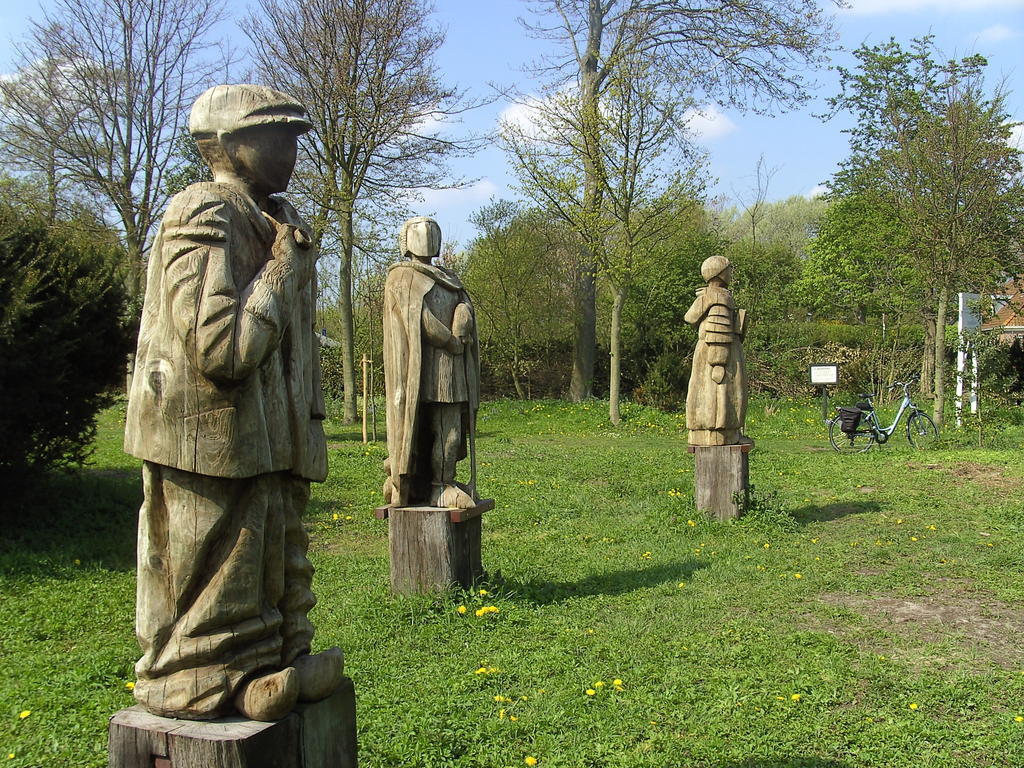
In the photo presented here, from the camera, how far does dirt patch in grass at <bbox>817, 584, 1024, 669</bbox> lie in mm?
5371

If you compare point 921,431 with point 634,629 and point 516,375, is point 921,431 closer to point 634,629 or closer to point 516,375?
point 516,375

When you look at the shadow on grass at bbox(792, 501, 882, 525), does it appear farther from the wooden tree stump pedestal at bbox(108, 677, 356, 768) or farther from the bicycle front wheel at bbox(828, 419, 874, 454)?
the wooden tree stump pedestal at bbox(108, 677, 356, 768)

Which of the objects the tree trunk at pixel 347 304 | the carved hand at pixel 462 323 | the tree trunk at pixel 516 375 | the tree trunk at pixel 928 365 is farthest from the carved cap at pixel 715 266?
the tree trunk at pixel 516 375

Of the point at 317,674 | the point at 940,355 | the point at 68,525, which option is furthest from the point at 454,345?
the point at 940,355

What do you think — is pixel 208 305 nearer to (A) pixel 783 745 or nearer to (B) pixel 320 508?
(A) pixel 783 745

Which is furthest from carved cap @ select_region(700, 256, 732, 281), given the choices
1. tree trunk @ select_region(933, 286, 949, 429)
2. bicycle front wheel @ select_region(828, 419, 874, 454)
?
tree trunk @ select_region(933, 286, 949, 429)

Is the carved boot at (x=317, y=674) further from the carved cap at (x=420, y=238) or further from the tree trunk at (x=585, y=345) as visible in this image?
the tree trunk at (x=585, y=345)

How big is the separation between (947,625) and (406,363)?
416 centimetres

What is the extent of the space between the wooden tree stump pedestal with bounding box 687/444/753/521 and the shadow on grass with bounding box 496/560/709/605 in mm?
1704

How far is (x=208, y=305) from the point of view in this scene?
2.41 m

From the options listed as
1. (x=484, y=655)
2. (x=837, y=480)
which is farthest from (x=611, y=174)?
(x=484, y=655)

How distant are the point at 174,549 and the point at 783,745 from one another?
3040 mm

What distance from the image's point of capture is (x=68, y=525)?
8391mm

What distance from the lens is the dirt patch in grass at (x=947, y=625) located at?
537cm
